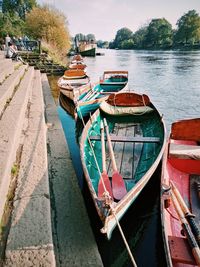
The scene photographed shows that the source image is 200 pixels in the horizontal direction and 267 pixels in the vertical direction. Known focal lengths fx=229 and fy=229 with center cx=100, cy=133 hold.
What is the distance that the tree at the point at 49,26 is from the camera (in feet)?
83.1

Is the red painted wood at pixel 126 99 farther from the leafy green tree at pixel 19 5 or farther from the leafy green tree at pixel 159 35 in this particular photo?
the leafy green tree at pixel 159 35

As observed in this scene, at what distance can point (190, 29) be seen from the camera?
73.0 m

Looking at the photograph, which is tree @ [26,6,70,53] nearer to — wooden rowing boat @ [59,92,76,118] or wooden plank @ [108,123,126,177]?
wooden rowing boat @ [59,92,76,118]

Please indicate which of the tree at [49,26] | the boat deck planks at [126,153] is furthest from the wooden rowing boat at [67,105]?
the tree at [49,26]

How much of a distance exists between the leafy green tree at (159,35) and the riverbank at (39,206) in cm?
8462

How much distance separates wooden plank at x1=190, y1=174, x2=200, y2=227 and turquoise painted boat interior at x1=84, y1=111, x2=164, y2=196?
0.82m

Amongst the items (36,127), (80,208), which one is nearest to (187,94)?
(36,127)

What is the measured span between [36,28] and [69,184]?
26.0 meters

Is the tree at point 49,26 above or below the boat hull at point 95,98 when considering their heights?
above

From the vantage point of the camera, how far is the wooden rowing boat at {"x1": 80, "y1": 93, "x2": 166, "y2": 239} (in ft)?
9.15

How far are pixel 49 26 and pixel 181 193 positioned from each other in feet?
85.0

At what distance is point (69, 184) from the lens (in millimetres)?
4098

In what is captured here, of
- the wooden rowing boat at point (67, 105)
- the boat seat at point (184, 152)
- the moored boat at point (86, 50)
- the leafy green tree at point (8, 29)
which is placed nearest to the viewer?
the boat seat at point (184, 152)

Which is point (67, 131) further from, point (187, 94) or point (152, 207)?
point (187, 94)
